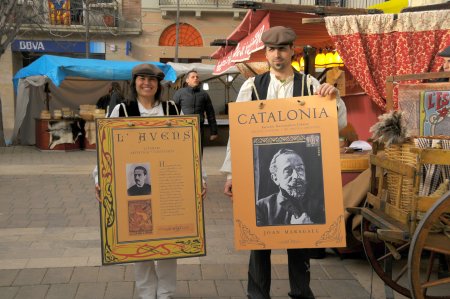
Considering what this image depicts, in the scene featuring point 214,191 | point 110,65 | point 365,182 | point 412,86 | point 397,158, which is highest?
point 110,65

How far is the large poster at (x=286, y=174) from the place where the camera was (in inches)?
122

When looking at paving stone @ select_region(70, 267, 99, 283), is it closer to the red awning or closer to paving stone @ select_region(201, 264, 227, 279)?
paving stone @ select_region(201, 264, 227, 279)

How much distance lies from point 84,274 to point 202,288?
3.49 feet

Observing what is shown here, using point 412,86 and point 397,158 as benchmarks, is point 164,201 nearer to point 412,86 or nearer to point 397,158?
point 397,158

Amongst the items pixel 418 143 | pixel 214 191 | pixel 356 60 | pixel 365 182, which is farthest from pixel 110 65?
pixel 418 143

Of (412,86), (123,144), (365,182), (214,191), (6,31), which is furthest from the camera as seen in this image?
(6,31)

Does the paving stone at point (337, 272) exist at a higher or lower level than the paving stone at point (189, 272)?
lower

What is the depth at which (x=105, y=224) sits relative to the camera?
330cm

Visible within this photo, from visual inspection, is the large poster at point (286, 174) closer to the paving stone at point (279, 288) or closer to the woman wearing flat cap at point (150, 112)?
the woman wearing flat cap at point (150, 112)

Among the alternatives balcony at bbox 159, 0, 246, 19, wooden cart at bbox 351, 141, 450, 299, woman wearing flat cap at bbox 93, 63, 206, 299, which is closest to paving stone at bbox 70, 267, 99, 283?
woman wearing flat cap at bbox 93, 63, 206, 299

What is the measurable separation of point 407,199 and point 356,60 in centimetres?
241

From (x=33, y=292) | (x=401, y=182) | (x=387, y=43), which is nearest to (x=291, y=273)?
(x=401, y=182)

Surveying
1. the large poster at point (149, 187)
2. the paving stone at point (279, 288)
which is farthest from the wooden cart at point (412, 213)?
the large poster at point (149, 187)

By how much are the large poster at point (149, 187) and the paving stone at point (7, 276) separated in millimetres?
1370
